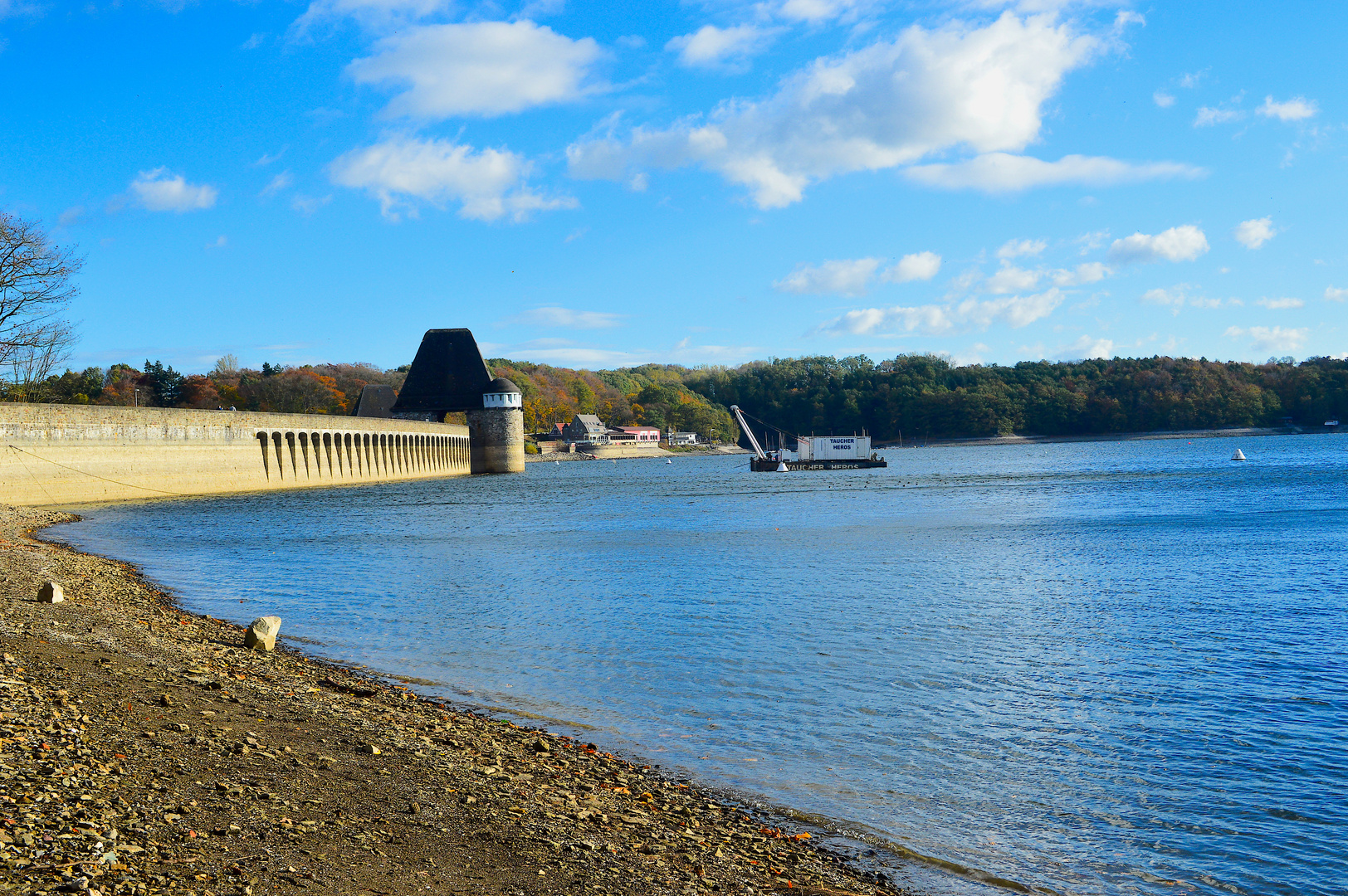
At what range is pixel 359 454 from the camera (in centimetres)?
8906

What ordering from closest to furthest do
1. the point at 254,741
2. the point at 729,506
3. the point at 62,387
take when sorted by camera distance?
the point at 254,741 < the point at 729,506 < the point at 62,387

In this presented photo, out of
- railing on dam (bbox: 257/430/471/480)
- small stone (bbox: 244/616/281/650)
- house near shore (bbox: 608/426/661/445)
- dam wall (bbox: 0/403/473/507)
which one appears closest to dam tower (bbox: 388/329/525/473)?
railing on dam (bbox: 257/430/471/480)

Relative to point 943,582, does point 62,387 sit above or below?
above

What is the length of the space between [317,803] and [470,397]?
114 m

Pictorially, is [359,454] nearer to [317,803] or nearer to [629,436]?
[317,803]

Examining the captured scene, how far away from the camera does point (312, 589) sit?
2333 centimetres

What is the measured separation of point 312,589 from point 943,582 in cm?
1623

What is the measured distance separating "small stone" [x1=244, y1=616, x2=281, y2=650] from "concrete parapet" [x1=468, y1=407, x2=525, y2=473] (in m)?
104

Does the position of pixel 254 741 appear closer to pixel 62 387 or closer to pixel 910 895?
pixel 910 895

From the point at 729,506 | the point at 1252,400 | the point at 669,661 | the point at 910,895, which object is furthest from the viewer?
the point at 1252,400

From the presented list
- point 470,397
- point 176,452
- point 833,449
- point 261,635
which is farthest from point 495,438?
point 261,635

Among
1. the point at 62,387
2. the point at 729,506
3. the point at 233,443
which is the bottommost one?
the point at 729,506

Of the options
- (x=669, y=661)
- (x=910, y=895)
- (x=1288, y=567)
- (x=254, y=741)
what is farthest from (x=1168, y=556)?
(x=254, y=741)

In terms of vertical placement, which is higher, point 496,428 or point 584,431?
point 584,431
